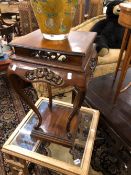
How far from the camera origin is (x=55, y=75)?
0.65m

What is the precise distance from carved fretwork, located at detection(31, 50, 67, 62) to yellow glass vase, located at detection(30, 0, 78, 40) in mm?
90

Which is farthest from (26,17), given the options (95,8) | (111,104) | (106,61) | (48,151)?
(48,151)

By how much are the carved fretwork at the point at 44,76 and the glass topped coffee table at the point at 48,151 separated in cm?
41

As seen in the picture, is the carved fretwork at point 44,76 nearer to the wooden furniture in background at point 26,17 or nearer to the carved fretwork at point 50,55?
the carved fretwork at point 50,55

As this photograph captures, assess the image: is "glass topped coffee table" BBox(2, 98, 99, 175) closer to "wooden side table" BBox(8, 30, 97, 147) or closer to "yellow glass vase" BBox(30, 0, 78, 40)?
"wooden side table" BBox(8, 30, 97, 147)

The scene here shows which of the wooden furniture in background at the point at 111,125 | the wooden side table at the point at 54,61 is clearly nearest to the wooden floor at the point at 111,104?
the wooden furniture in background at the point at 111,125

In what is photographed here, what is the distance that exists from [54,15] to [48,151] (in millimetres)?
744

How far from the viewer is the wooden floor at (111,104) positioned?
94 cm

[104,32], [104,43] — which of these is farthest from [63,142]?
[104,32]

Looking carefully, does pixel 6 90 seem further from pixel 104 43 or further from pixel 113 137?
pixel 113 137

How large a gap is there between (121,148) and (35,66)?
0.64 meters

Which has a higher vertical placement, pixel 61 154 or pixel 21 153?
pixel 21 153

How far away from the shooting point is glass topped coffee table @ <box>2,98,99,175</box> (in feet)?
2.66

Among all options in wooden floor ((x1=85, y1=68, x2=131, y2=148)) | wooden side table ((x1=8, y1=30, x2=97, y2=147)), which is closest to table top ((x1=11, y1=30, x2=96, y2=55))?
wooden side table ((x1=8, y1=30, x2=97, y2=147))
